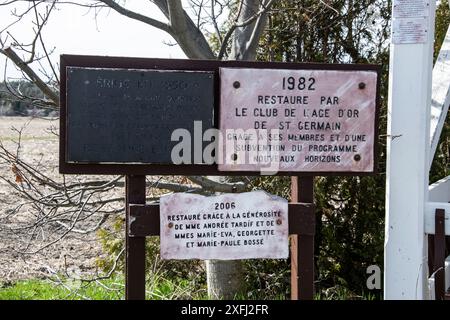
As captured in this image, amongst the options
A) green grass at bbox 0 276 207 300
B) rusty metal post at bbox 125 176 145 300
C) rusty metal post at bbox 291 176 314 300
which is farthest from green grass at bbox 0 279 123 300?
rusty metal post at bbox 291 176 314 300

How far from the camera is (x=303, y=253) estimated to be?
144 inches

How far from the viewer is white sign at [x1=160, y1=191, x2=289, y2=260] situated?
3502mm

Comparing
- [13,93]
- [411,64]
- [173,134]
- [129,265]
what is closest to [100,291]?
[13,93]

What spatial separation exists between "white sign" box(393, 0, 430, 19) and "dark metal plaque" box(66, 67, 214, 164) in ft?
3.84

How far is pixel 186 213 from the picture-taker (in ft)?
11.5

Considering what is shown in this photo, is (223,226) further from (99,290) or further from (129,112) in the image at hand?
(99,290)

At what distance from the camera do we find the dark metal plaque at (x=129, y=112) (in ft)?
11.2

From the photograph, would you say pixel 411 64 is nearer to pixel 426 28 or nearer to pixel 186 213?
pixel 426 28

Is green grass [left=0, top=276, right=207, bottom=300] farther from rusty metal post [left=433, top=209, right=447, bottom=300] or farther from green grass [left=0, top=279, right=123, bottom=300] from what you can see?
rusty metal post [left=433, top=209, right=447, bottom=300]

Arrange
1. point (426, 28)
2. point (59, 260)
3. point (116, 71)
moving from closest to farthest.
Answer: point (116, 71) < point (426, 28) < point (59, 260)

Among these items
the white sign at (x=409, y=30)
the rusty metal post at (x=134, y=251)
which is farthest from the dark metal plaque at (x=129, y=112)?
the white sign at (x=409, y=30)

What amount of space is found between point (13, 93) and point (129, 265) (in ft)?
6.58

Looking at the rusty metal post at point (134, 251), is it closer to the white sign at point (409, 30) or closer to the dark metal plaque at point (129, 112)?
the dark metal plaque at point (129, 112)

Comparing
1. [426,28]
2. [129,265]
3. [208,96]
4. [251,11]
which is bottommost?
[129,265]
